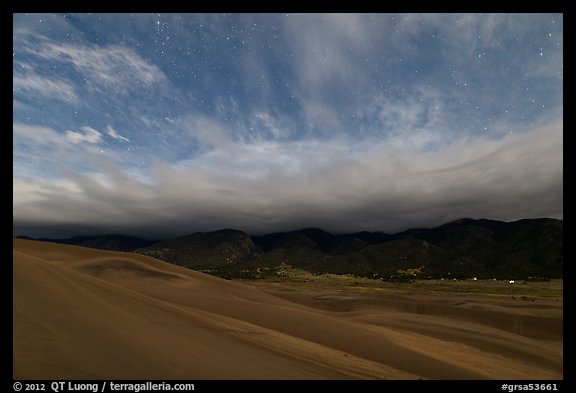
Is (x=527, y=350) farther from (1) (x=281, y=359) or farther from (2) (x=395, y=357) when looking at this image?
(1) (x=281, y=359)

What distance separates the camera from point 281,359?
37.0ft

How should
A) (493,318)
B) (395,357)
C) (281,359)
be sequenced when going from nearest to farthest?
1. (281,359)
2. (395,357)
3. (493,318)
